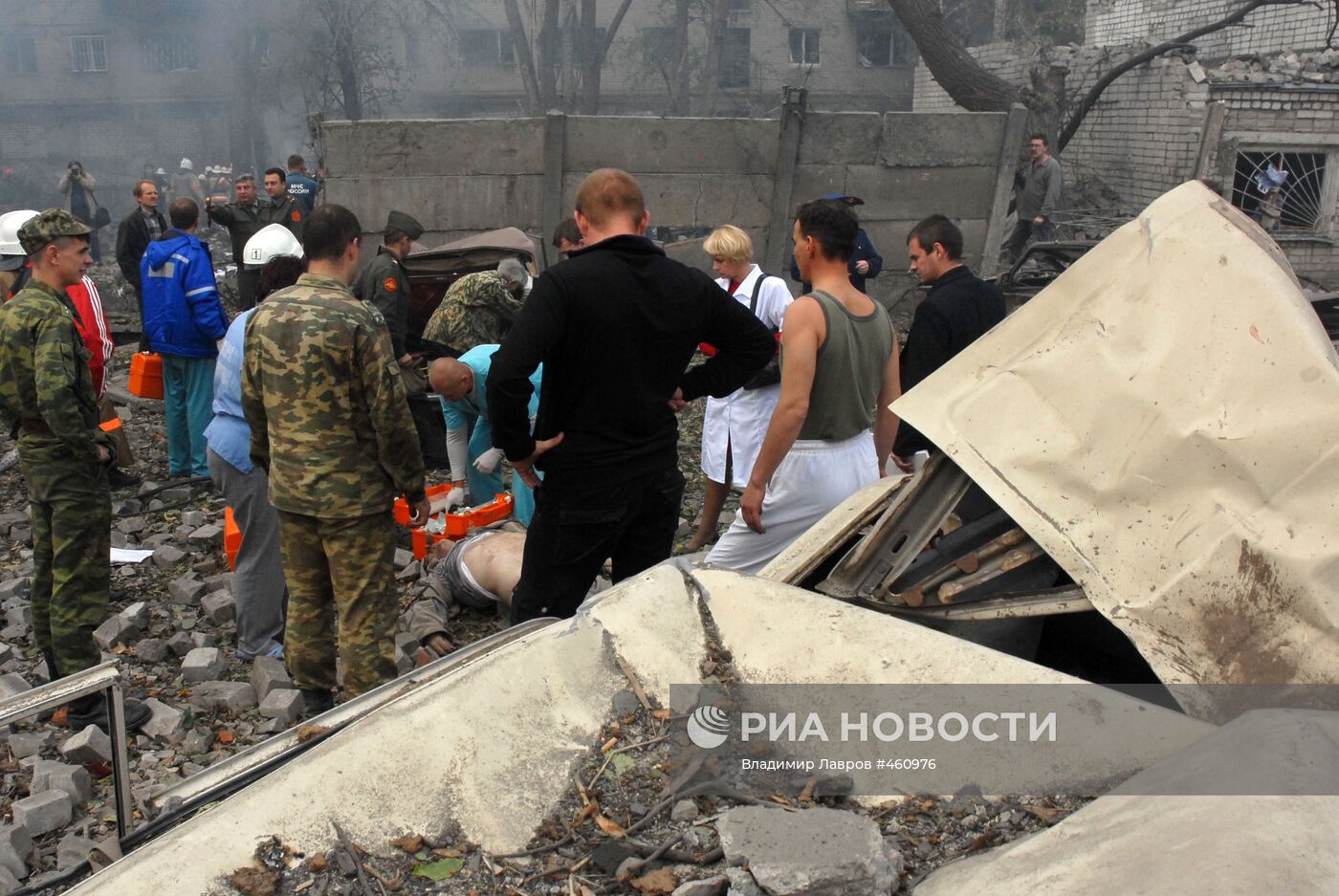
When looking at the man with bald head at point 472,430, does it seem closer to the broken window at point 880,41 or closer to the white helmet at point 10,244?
the white helmet at point 10,244

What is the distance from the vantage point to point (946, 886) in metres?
1.78

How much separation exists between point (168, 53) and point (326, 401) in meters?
33.9

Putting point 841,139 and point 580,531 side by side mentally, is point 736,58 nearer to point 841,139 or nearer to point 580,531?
point 841,139

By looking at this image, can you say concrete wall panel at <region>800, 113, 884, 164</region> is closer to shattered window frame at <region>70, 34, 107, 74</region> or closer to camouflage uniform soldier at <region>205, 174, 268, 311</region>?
camouflage uniform soldier at <region>205, 174, 268, 311</region>

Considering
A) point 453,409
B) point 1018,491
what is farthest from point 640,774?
point 453,409

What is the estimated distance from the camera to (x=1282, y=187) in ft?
48.0

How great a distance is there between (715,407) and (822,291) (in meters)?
1.55

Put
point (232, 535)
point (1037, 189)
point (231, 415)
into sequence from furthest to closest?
point (1037, 189)
point (232, 535)
point (231, 415)

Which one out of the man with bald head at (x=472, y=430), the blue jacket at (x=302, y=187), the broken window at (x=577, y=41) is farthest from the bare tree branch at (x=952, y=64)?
the broken window at (x=577, y=41)

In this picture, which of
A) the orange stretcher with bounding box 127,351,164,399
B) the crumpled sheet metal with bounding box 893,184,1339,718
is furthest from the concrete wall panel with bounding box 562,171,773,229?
the crumpled sheet metal with bounding box 893,184,1339,718

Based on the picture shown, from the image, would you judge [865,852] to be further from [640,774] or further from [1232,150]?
[1232,150]

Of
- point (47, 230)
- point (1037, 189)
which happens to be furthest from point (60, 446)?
point (1037, 189)

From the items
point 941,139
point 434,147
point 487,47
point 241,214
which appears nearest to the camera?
point 241,214

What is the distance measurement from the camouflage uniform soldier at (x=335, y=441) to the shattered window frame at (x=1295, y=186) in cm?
1392
